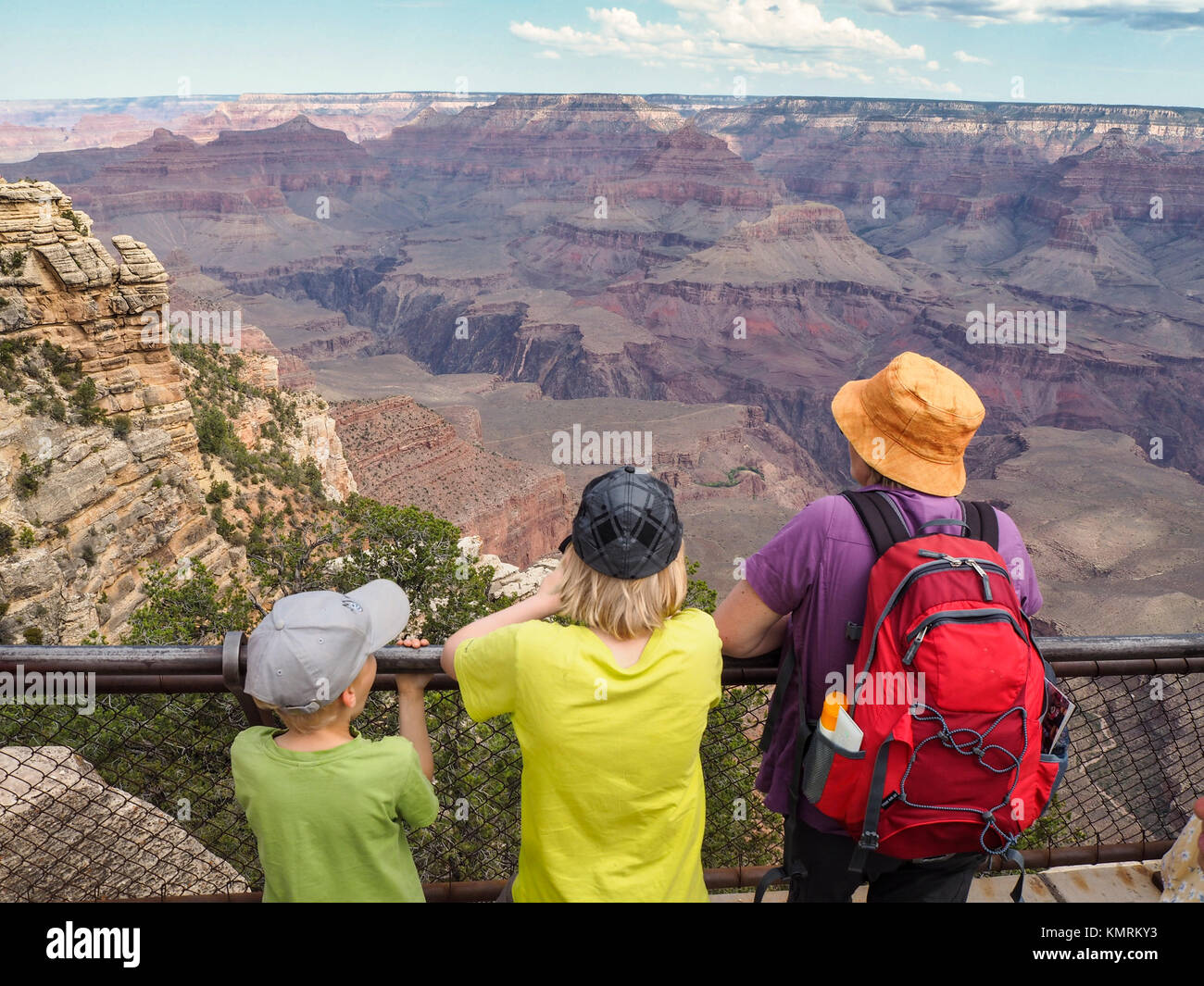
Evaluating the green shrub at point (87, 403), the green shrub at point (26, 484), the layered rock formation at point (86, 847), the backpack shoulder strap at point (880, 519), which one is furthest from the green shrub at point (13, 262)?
the backpack shoulder strap at point (880, 519)

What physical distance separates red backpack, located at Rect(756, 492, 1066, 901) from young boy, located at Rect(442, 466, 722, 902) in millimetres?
570

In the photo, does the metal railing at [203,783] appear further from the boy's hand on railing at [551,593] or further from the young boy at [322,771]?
the boy's hand on railing at [551,593]

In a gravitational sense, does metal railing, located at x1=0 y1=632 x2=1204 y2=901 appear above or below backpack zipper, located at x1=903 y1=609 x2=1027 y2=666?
below

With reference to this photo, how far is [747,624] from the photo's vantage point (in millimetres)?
3264

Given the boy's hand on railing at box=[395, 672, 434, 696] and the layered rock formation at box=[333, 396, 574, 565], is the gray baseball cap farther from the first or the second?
the layered rock formation at box=[333, 396, 574, 565]

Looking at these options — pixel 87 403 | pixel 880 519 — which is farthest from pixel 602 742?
pixel 87 403

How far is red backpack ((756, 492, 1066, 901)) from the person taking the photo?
279cm

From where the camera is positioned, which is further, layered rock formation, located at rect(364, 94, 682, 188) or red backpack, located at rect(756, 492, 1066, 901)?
layered rock formation, located at rect(364, 94, 682, 188)

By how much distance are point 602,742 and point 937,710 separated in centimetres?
113

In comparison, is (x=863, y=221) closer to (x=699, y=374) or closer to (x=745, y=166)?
(x=745, y=166)

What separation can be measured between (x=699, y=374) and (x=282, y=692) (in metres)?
99.7

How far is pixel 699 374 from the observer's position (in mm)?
100500

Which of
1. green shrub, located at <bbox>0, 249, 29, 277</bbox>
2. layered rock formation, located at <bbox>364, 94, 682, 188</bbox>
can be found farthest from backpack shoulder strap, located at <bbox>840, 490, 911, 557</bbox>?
layered rock formation, located at <bbox>364, 94, 682, 188</bbox>

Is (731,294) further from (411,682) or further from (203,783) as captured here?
(411,682)
